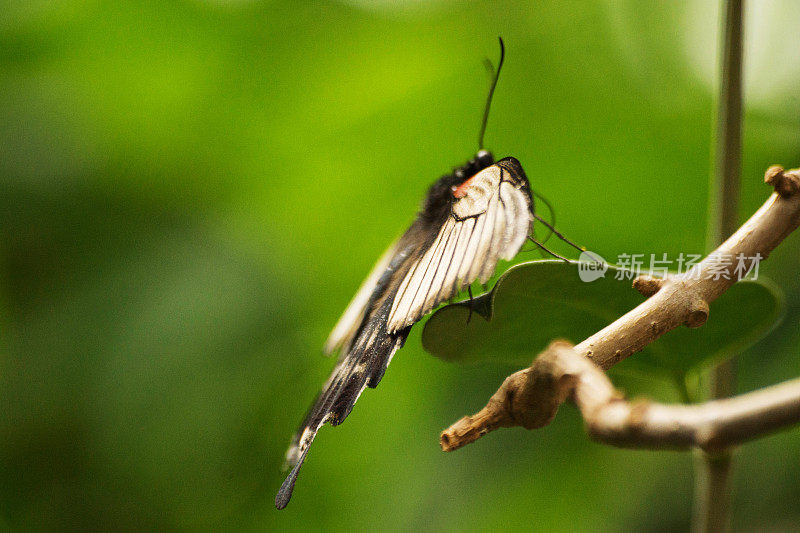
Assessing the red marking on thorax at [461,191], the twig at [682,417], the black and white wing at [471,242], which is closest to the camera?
the twig at [682,417]

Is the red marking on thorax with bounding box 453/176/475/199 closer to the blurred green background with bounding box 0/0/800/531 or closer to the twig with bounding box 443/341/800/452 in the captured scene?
the twig with bounding box 443/341/800/452

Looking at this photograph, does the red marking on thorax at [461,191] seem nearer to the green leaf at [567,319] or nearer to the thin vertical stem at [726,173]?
the green leaf at [567,319]

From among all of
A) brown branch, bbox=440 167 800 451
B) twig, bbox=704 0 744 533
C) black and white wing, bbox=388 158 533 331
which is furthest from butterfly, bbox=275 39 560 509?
twig, bbox=704 0 744 533

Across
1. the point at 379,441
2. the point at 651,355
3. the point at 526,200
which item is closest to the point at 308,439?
the point at 526,200

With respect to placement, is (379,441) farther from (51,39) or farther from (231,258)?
(51,39)

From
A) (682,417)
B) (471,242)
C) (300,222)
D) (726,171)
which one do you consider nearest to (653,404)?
(682,417)

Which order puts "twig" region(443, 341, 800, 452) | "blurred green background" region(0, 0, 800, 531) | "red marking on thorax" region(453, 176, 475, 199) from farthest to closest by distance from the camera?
"blurred green background" region(0, 0, 800, 531)
"red marking on thorax" region(453, 176, 475, 199)
"twig" region(443, 341, 800, 452)

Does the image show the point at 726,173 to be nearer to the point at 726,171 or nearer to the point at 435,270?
the point at 726,171

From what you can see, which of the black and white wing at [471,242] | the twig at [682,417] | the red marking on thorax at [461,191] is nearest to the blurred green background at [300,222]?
the red marking on thorax at [461,191]
